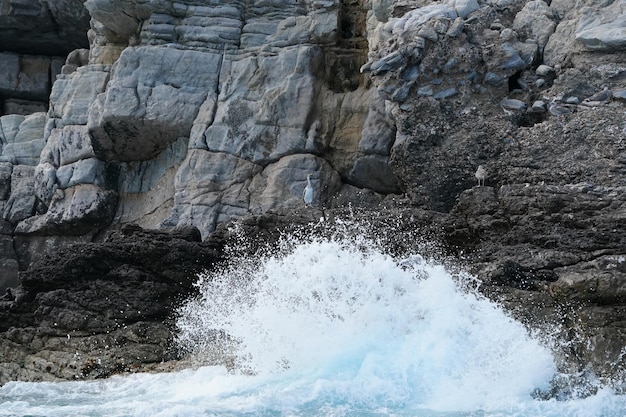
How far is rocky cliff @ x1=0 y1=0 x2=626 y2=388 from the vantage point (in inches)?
443

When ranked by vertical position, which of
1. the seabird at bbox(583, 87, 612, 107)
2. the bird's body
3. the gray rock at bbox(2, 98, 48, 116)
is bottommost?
the gray rock at bbox(2, 98, 48, 116)

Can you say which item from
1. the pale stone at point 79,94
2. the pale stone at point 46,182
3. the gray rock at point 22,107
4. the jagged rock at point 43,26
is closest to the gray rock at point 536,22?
the pale stone at point 79,94

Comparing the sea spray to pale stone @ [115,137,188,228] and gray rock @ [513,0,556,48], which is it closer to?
gray rock @ [513,0,556,48]

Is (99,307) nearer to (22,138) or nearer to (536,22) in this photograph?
(536,22)

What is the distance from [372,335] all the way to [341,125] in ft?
25.9

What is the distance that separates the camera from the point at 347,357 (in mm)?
9984

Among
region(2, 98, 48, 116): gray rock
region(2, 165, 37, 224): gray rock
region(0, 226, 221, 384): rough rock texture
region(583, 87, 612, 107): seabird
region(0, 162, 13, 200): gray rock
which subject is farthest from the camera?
region(2, 98, 48, 116): gray rock

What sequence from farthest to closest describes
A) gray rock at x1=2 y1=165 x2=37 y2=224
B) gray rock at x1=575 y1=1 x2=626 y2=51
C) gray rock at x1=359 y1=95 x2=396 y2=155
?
gray rock at x1=2 y1=165 x2=37 y2=224 < gray rock at x1=359 y1=95 x2=396 y2=155 < gray rock at x1=575 y1=1 x2=626 y2=51

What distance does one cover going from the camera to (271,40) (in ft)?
60.8

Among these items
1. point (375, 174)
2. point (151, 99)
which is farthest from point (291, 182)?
point (151, 99)

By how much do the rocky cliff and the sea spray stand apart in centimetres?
68

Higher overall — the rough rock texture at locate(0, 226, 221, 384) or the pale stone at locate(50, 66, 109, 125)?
the pale stone at locate(50, 66, 109, 125)

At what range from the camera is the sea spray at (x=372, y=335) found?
9258 mm

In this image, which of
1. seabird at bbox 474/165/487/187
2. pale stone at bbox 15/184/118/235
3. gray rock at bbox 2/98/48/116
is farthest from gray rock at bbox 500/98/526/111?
gray rock at bbox 2/98/48/116
